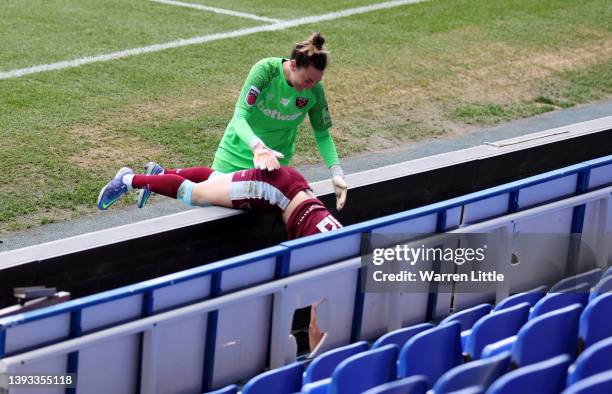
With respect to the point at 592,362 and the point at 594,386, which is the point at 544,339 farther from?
the point at 594,386

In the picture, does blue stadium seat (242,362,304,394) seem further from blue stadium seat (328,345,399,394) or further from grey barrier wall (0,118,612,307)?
grey barrier wall (0,118,612,307)

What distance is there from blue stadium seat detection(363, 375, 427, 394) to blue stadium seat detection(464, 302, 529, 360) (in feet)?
2.97

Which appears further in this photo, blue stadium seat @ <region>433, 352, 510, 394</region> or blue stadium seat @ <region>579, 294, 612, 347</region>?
blue stadium seat @ <region>579, 294, 612, 347</region>

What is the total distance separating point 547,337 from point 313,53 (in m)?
2.28

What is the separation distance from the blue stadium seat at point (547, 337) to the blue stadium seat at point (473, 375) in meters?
0.23

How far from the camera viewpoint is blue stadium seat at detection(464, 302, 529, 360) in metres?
5.84

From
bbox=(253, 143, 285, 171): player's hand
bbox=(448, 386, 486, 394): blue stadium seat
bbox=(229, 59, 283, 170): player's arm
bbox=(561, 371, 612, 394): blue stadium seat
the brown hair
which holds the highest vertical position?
the brown hair

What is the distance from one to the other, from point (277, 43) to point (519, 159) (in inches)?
239

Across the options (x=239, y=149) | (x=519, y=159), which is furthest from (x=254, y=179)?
(x=519, y=159)

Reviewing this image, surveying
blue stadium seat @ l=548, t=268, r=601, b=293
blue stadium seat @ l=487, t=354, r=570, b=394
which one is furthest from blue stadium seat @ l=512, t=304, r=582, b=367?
blue stadium seat @ l=548, t=268, r=601, b=293

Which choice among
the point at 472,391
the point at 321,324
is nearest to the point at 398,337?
the point at 321,324

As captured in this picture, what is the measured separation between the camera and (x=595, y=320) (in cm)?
590

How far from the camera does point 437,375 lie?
5672mm

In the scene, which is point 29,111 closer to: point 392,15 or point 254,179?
point 254,179
